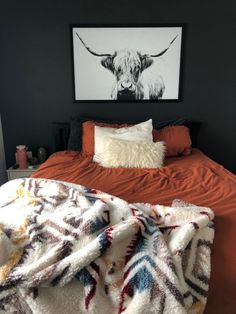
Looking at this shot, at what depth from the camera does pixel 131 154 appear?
2.23 metres

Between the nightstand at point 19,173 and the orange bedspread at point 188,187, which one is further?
the nightstand at point 19,173

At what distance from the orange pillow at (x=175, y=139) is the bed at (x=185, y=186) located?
40 mm

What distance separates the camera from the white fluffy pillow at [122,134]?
2383 millimetres

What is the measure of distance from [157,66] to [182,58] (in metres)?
0.26

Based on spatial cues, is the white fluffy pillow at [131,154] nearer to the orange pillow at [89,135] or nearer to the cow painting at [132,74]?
the orange pillow at [89,135]

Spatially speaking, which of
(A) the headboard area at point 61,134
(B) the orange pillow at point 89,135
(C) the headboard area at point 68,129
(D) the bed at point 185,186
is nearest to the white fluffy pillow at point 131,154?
(D) the bed at point 185,186

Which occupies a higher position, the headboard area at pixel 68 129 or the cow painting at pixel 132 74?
the cow painting at pixel 132 74

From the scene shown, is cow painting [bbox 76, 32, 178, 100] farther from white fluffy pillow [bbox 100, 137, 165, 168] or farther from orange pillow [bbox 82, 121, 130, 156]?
white fluffy pillow [bbox 100, 137, 165, 168]

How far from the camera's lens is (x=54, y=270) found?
0.87 m

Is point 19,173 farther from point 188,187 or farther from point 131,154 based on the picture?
point 188,187

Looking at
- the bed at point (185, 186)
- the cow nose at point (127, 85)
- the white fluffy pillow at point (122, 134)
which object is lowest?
the bed at point (185, 186)

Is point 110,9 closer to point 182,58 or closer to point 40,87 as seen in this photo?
point 182,58

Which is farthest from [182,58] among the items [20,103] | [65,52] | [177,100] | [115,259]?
[115,259]

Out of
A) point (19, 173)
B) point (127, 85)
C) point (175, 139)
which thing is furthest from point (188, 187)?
point (19, 173)
